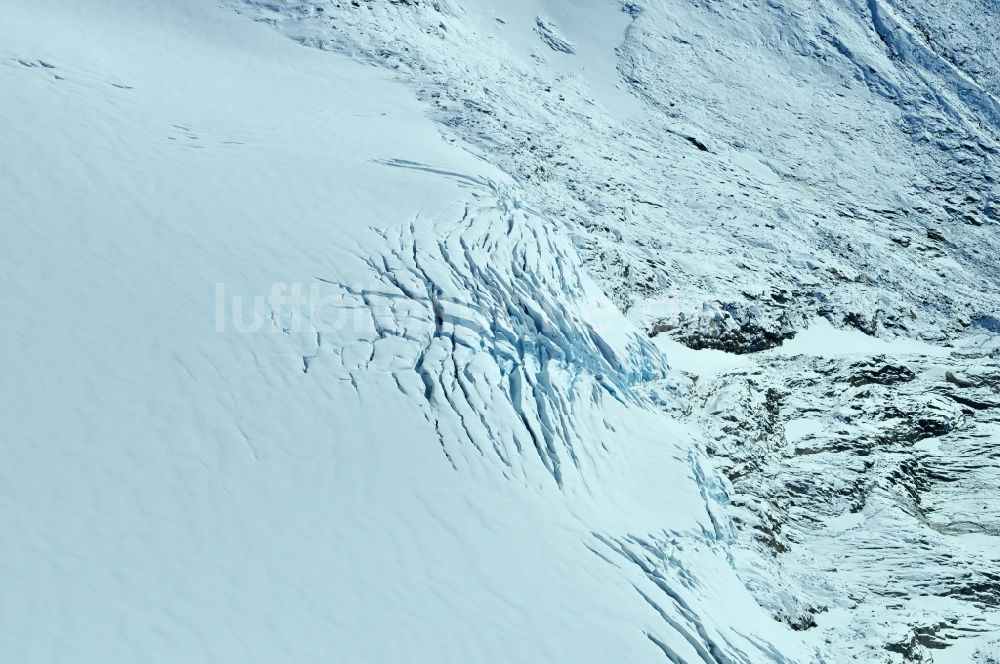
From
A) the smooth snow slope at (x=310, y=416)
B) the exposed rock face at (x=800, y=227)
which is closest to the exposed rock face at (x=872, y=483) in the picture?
the exposed rock face at (x=800, y=227)

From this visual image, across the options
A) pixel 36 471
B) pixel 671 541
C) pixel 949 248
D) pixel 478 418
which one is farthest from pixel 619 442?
pixel 949 248

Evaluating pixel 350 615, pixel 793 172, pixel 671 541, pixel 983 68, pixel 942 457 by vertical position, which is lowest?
pixel 350 615

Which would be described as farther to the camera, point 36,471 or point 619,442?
point 619,442

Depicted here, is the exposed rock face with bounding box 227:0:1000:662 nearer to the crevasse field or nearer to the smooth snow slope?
the crevasse field

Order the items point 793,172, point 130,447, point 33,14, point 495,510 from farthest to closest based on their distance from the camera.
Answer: point 793,172 → point 33,14 → point 495,510 → point 130,447

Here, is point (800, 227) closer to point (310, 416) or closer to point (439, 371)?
point (439, 371)

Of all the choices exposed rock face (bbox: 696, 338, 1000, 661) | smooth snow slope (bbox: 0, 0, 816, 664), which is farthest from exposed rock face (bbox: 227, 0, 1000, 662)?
smooth snow slope (bbox: 0, 0, 816, 664)

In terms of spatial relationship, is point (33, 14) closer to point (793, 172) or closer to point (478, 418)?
point (478, 418)

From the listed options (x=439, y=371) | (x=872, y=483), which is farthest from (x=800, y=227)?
(x=439, y=371)
